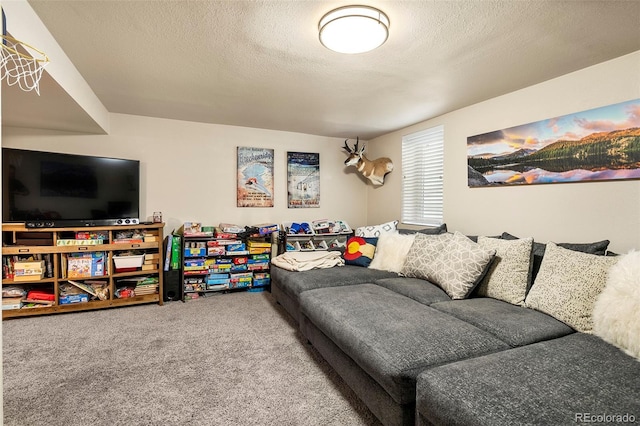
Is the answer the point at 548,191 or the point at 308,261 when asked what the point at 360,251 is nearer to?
the point at 308,261

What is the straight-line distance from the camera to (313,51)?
2.14m

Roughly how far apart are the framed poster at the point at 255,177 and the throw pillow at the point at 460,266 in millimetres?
2564

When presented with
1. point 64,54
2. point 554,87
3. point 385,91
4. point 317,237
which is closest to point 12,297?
point 64,54

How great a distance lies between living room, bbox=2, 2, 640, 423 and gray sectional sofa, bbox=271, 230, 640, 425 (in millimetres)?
962

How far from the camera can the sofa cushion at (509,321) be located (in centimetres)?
170

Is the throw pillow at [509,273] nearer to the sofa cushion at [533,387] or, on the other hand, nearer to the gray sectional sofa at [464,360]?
the gray sectional sofa at [464,360]

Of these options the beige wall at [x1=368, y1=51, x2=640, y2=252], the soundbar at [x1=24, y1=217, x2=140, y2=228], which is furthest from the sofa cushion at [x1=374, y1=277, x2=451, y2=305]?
the soundbar at [x1=24, y1=217, x2=140, y2=228]

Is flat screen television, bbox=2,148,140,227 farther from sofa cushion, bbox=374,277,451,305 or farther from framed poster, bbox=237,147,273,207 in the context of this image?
sofa cushion, bbox=374,277,451,305

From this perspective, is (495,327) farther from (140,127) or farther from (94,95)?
(140,127)

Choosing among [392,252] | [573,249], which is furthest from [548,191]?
[392,252]

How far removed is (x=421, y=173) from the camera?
3877 mm

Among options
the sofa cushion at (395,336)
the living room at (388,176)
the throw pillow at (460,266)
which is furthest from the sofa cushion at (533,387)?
the living room at (388,176)

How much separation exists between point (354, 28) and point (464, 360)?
1.80 m

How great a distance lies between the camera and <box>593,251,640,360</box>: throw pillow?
1.46 m
